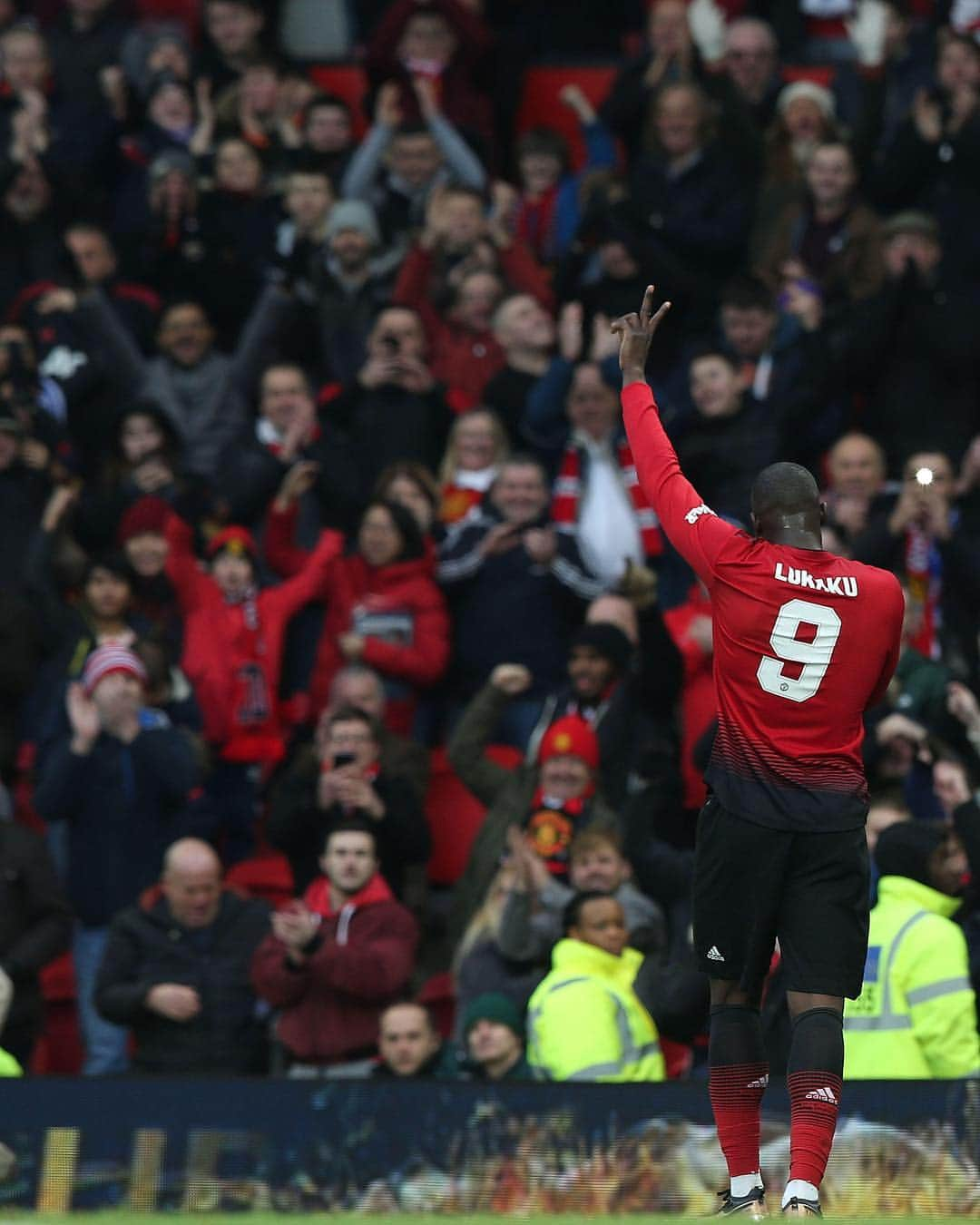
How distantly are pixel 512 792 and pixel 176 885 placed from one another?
1.55 metres

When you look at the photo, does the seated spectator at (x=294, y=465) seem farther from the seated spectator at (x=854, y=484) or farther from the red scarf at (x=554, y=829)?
the red scarf at (x=554, y=829)

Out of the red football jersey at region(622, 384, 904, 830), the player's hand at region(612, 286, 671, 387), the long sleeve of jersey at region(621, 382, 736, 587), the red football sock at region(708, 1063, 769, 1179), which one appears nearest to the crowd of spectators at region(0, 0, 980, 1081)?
the red football sock at region(708, 1063, 769, 1179)

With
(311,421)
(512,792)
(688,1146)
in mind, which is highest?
(311,421)

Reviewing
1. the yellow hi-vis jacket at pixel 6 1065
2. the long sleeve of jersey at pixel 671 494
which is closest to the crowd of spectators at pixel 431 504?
the yellow hi-vis jacket at pixel 6 1065

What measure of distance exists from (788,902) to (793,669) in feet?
Result: 2.05

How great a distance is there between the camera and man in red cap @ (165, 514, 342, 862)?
12039 millimetres

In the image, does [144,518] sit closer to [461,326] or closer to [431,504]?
[431,504]

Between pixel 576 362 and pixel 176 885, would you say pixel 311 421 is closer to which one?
pixel 576 362

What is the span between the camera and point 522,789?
11.3 meters

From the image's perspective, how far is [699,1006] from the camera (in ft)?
30.6

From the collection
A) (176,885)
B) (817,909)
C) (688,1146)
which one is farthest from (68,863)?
(817,909)

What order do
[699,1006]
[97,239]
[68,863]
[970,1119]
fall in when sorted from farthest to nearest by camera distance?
[97,239] → [68,863] → [699,1006] → [970,1119]

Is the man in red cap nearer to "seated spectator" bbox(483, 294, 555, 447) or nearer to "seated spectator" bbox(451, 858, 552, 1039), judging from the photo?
"seated spectator" bbox(483, 294, 555, 447)

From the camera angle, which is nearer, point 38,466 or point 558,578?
point 558,578
